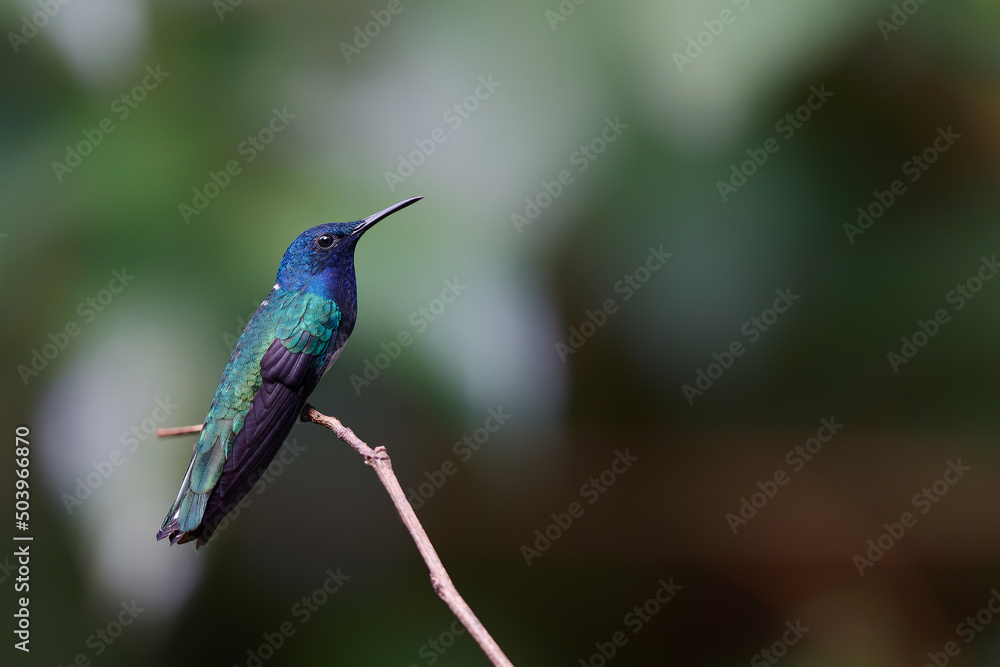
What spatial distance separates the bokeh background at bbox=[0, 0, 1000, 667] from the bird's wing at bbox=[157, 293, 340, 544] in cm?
111

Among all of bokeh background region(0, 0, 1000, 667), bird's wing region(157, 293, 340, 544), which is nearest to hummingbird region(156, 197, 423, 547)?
bird's wing region(157, 293, 340, 544)

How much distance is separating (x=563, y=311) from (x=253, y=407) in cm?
194

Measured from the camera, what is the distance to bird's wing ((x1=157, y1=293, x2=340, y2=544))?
2.93 ft

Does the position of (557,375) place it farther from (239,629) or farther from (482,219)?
(239,629)

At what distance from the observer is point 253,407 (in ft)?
3.48

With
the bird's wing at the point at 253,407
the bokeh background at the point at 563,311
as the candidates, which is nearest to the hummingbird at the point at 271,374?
the bird's wing at the point at 253,407

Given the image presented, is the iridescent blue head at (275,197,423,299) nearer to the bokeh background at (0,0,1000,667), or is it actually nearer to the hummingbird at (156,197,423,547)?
the hummingbird at (156,197,423,547)

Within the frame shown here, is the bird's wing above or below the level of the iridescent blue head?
below

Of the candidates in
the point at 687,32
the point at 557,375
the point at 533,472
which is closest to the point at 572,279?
the point at 557,375

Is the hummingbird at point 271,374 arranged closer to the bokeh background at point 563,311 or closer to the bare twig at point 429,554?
the bare twig at point 429,554

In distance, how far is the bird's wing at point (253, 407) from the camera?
→ 892mm

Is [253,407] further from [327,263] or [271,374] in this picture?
[327,263]

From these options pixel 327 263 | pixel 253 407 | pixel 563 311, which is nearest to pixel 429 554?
pixel 253 407

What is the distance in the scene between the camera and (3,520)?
8.33 feet
